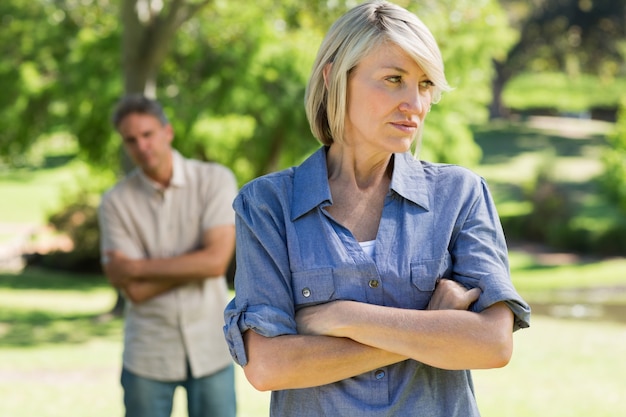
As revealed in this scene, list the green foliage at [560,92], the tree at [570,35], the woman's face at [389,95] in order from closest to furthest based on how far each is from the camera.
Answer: the woman's face at [389,95] < the tree at [570,35] < the green foliage at [560,92]

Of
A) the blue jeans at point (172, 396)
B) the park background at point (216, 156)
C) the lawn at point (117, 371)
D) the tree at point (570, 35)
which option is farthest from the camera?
the tree at point (570, 35)

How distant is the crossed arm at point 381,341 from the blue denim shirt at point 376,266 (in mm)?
37

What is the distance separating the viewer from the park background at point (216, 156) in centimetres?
1038

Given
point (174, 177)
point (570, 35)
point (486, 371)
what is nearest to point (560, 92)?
point (570, 35)

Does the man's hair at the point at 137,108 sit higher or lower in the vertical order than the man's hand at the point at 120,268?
higher

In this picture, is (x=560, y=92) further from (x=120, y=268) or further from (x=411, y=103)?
(x=411, y=103)

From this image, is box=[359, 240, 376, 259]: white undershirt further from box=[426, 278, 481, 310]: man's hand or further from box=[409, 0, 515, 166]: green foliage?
box=[409, 0, 515, 166]: green foliage

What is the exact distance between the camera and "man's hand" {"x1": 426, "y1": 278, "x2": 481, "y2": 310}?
2.27 m

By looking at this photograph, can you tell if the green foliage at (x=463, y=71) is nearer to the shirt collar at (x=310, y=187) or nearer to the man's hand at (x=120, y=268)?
the man's hand at (x=120, y=268)

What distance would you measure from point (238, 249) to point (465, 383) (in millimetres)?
643

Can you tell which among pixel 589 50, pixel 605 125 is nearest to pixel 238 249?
pixel 589 50

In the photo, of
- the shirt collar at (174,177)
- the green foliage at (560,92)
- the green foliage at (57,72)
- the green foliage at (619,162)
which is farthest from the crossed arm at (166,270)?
the green foliage at (560,92)

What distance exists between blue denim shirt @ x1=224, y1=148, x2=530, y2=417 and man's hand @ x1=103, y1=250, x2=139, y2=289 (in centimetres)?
200

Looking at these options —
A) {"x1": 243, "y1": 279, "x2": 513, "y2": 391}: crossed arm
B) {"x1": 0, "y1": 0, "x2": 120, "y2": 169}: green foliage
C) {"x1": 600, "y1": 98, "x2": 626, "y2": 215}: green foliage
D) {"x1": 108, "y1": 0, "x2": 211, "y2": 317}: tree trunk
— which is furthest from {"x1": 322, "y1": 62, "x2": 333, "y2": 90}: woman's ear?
{"x1": 600, "y1": 98, "x2": 626, "y2": 215}: green foliage
